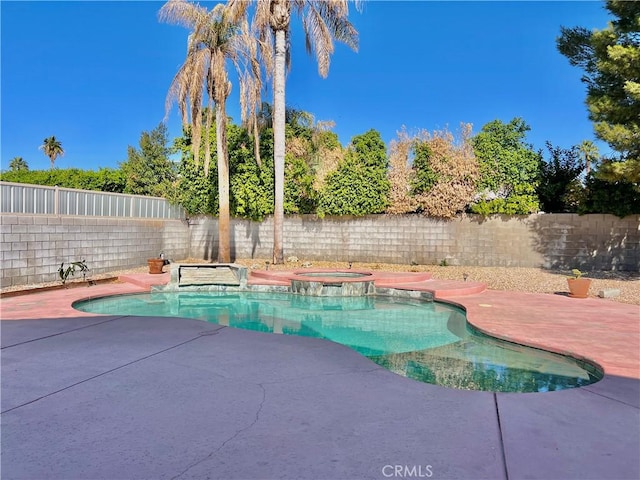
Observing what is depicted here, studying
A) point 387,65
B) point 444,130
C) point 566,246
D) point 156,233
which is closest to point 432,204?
point 444,130

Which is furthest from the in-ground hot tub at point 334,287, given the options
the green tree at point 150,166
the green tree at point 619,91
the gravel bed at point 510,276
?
the green tree at point 150,166

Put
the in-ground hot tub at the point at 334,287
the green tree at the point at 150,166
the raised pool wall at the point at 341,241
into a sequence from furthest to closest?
the green tree at the point at 150,166, the raised pool wall at the point at 341,241, the in-ground hot tub at the point at 334,287

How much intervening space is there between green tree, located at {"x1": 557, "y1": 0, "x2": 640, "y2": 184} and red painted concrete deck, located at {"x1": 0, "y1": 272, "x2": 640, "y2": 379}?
13.4 feet

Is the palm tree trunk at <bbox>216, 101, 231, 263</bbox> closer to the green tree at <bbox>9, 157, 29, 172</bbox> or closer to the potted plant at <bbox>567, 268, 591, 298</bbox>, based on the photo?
the potted plant at <bbox>567, 268, 591, 298</bbox>

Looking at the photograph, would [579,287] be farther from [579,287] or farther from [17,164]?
[17,164]

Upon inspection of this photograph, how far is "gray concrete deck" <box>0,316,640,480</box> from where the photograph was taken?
2.49 meters

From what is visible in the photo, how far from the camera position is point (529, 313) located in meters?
7.96

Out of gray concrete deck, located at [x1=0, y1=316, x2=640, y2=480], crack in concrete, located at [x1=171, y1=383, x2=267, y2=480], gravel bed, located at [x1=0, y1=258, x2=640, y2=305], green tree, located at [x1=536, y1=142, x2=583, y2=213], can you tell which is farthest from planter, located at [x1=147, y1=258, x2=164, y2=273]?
green tree, located at [x1=536, y1=142, x2=583, y2=213]

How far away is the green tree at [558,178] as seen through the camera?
48.3 ft

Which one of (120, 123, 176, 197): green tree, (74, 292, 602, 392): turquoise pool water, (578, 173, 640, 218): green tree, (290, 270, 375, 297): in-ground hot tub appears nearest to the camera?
(74, 292, 602, 392): turquoise pool water

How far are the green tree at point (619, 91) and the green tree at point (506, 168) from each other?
9.25 feet

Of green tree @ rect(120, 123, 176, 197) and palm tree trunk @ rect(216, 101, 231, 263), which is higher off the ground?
green tree @ rect(120, 123, 176, 197)

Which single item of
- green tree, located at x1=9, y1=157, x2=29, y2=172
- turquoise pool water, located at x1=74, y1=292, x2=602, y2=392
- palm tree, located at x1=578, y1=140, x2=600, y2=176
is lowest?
turquoise pool water, located at x1=74, y1=292, x2=602, y2=392

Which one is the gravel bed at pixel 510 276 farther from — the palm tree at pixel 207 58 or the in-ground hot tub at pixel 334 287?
the palm tree at pixel 207 58
